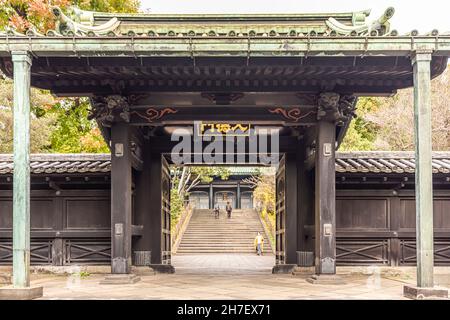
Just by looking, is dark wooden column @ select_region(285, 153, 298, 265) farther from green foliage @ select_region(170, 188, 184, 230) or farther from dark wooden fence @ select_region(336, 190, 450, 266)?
green foliage @ select_region(170, 188, 184, 230)

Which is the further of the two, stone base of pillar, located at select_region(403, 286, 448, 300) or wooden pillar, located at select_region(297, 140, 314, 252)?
wooden pillar, located at select_region(297, 140, 314, 252)

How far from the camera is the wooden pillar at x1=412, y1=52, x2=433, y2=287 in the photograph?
9867 mm

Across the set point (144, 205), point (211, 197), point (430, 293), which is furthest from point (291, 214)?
point (211, 197)

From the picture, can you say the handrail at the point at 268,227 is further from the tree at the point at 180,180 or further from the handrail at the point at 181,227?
the handrail at the point at 181,227

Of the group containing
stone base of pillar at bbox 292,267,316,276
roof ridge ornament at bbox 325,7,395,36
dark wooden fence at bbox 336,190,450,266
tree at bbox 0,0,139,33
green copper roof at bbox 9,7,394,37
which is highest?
tree at bbox 0,0,139,33

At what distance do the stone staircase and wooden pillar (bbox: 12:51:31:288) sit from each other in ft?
91.2

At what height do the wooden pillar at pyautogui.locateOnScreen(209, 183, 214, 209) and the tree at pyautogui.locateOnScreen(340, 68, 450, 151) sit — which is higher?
the tree at pyautogui.locateOnScreen(340, 68, 450, 151)

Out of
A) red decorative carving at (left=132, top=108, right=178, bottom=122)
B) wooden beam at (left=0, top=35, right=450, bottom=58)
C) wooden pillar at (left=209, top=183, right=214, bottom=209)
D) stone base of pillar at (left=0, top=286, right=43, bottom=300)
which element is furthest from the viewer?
wooden pillar at (left=209, top=183, right=214, bottom=209)

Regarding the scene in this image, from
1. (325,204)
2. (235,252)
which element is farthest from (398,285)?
(235,252)

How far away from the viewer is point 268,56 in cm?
1016

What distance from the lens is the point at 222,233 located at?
43844 millimetres

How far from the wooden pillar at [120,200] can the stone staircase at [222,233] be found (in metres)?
25.0

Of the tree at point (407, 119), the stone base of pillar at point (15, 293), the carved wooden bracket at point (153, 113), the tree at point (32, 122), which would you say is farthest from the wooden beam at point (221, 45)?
the tree at point (407, 119)

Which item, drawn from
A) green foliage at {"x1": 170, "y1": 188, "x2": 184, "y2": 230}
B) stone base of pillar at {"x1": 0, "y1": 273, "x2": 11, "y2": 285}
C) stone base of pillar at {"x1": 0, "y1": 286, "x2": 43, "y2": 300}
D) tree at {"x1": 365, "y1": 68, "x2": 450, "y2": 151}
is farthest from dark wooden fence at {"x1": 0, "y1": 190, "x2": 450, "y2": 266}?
green foliage at {"x1": 170, "y1": 188, "x2": 184, "y2": 230}
